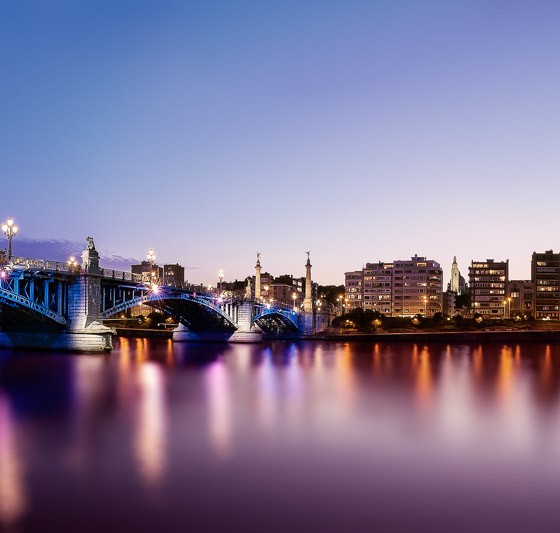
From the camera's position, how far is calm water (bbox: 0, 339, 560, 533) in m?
15.0

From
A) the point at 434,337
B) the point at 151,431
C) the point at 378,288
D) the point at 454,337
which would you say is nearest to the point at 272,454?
the point at 151,431

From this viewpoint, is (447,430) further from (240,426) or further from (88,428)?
(88,428)

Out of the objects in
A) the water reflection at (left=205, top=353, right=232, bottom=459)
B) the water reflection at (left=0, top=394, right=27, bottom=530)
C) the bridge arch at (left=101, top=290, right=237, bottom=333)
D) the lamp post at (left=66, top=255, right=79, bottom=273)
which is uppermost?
the lamp post at (left=66, top=255, right=79, bottom=273)

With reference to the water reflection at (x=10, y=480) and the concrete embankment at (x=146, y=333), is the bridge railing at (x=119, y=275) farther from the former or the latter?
the concrete embankment at (x=146, y=333)

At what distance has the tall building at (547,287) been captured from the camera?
19425cm

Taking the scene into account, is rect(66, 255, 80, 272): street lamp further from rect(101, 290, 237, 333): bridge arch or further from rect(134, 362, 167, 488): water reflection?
rect(134, 362, 167, 488): water reflection

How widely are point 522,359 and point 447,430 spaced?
50624 mm

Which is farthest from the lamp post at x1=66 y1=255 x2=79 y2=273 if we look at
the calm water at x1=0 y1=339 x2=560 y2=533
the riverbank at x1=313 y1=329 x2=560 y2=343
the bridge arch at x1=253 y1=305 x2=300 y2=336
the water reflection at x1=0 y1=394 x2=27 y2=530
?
the riverbank at x1=313 y1=329 x2=560 y2=343

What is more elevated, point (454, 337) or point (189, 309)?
point (189, 309)

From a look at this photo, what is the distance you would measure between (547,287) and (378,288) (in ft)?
186

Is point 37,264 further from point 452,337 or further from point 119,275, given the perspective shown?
point 452,337

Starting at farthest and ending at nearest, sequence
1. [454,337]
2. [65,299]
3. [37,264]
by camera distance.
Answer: [454,337] → [65,299] → [37,264]

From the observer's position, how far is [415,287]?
7343 inches

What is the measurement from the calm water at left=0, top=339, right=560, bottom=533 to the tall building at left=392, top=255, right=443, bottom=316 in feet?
463
